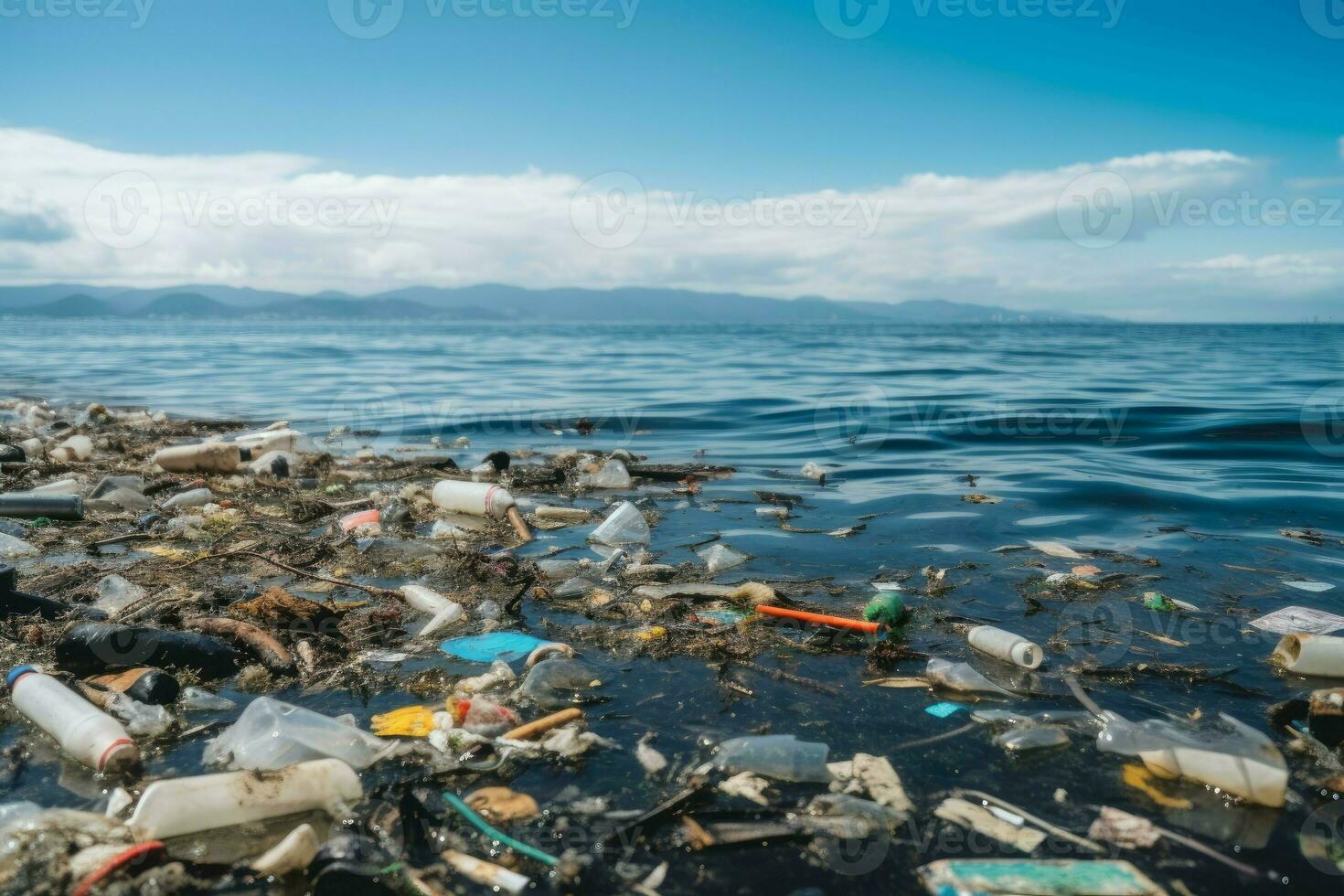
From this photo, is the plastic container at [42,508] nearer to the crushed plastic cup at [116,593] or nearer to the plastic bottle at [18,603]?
the crushed plastic cup at [116,593]

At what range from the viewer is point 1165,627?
151 inches

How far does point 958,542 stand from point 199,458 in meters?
6.31

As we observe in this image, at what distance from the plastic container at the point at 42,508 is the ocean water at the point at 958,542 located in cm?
333

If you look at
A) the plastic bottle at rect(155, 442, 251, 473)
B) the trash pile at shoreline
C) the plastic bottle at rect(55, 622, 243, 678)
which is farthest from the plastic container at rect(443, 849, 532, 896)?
the plastic bottle at rect(155, 442, 251, 473)

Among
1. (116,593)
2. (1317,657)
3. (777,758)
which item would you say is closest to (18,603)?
(116,593)

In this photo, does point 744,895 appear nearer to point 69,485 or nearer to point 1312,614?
point 1312,614

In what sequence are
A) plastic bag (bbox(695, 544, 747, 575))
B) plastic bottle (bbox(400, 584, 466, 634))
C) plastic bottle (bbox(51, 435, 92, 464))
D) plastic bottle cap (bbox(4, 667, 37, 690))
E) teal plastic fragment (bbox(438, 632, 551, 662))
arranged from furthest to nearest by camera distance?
plastic bottle (bbox(51, 435, 92, 464)), plastic bag (bbox(695, 544, 747, 575)), plastic bottle (bbox(400, 584, 466, 634)), teal plastic fragment (bbox(438, 632, 551, 662)), plastic bottle cap (bbox(4, 667, 37, 690))

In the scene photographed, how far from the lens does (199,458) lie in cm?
724

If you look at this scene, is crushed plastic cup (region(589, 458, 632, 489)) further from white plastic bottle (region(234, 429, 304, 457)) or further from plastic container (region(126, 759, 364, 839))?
plastic container (region(126, 759, 364, 839))

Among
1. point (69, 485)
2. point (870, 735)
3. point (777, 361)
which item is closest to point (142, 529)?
point (69, 485)

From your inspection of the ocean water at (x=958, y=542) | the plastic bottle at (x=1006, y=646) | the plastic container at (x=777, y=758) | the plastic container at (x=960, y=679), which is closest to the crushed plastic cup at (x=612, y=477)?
the ocean water at (x=958, y=542)

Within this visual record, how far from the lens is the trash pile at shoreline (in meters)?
2.12

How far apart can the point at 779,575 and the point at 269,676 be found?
2.67m

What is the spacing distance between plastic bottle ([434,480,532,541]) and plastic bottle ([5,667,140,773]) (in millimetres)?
2985
